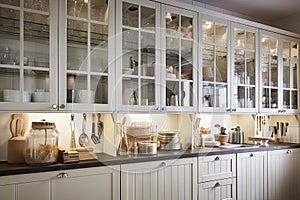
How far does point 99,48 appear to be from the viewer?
222cm

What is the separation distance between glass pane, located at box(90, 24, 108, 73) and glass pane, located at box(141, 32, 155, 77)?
0.35m

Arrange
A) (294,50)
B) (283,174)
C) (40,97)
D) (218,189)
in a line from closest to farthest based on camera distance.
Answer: (40,97)
(218,189)
(283,174)
(294,50)

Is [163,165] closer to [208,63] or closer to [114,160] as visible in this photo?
[114,160]

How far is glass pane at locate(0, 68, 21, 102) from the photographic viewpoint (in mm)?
1845

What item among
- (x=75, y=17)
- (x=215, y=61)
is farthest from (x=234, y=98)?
(x=75, y=17)

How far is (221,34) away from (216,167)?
1.36 m

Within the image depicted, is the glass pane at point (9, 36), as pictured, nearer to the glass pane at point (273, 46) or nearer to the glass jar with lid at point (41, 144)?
the glass jar with lid at point (41, 144)

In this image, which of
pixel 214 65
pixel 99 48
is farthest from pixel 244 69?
pixel 99 48

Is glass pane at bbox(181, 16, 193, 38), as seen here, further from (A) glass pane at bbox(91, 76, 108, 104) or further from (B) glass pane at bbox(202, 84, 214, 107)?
(A) glass pane at bbox(91, 76, 108, 104)

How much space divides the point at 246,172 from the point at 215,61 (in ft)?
3.92

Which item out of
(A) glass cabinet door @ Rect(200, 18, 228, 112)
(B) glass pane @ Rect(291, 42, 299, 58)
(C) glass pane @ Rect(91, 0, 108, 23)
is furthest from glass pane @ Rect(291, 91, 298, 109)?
(C) glass pane @ Rect(91, 0, 108, 23)

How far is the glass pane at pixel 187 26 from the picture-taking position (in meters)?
2.68

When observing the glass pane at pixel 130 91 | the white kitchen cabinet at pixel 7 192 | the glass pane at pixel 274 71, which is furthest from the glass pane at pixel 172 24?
the white kitchen cabinet at pixel 7 192

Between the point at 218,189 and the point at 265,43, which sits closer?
the point at 218,189
